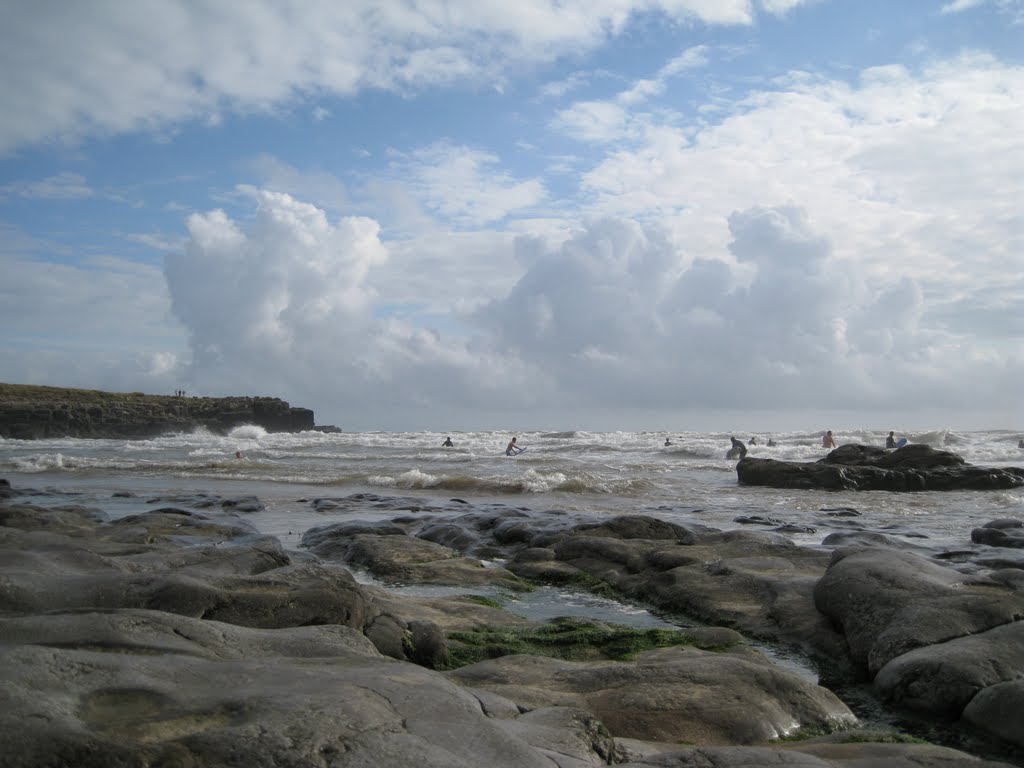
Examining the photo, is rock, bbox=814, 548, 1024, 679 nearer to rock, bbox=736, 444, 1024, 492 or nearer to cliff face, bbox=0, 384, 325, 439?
rock, bbox=736, 444, 1024, 492

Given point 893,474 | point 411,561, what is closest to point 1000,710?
point 411,561

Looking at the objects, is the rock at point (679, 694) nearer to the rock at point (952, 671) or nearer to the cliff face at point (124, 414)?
the rock at point (952, 671)

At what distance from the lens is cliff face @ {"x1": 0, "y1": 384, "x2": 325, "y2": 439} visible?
231 ft

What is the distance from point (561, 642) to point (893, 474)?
24.0 metres

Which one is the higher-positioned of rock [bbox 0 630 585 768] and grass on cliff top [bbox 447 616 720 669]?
rock [bbox 0 630 585 768]

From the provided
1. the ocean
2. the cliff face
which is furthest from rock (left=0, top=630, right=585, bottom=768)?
the cliff face

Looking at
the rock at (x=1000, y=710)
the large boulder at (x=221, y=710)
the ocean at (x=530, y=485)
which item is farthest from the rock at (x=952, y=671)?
the ocean at (x=530, y=485)

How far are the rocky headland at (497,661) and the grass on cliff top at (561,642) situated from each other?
0.03 m

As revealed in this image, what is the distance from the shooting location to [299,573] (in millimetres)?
7668

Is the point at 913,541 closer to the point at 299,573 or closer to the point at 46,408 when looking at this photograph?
the point at 299,573

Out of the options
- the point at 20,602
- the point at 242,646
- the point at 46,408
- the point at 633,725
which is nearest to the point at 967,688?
the point at 633,725

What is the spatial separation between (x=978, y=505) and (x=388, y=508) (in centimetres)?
1728

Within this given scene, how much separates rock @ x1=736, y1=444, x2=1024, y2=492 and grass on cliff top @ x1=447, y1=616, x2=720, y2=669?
857 inches

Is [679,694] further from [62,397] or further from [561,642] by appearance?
[62,397]
